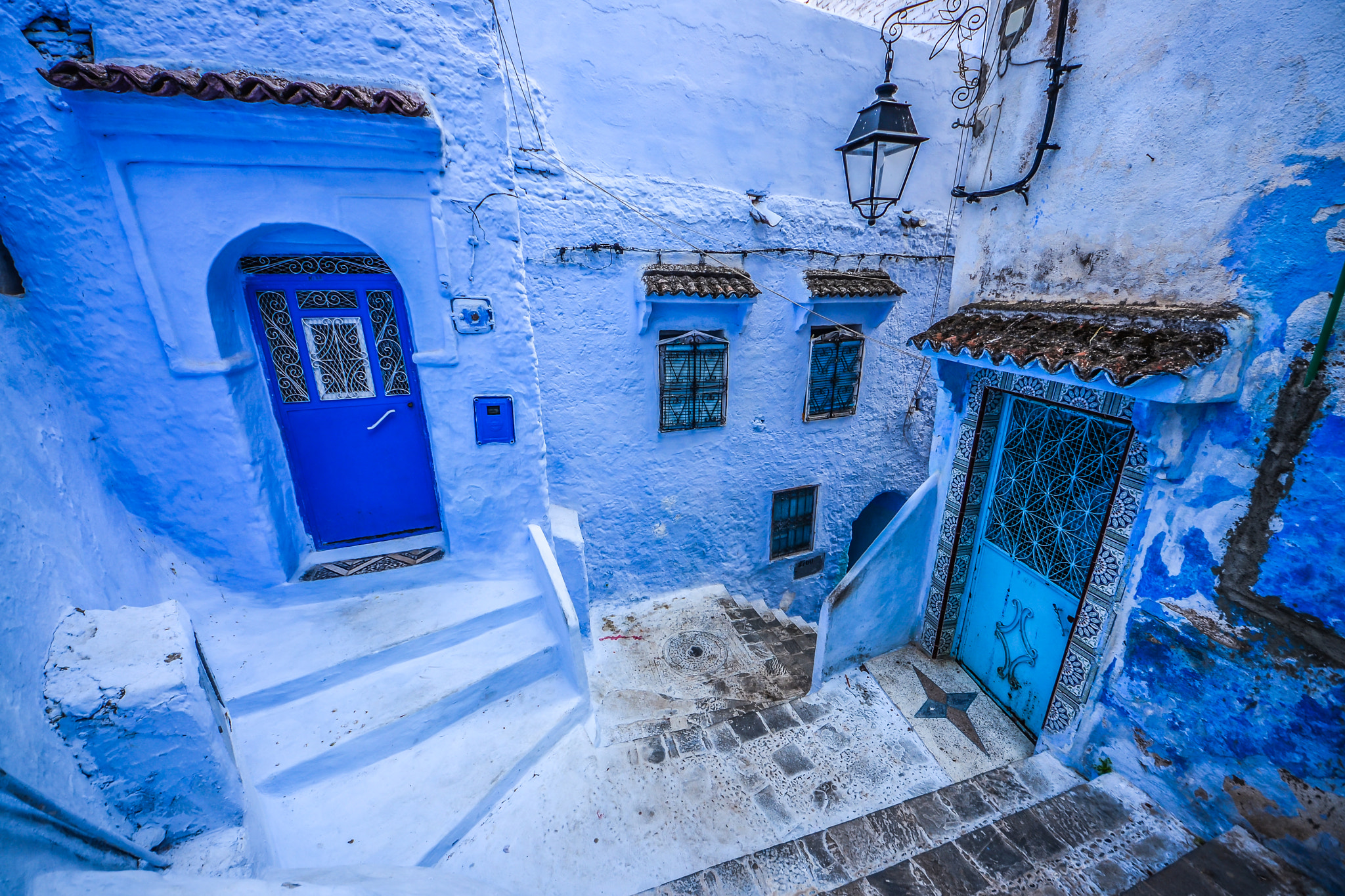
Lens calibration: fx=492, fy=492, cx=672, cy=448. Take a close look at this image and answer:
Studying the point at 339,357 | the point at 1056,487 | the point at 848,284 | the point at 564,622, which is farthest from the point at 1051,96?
the point at 339,357

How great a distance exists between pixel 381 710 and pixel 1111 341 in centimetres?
501

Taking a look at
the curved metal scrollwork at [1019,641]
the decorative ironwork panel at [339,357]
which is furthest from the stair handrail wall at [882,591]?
the decorative ironwork panel at [339,357]

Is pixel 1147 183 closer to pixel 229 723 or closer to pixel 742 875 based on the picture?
pixel 742 875

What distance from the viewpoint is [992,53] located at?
369 cm

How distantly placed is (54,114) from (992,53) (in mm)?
6058

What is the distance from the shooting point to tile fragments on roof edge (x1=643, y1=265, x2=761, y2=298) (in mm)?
5227

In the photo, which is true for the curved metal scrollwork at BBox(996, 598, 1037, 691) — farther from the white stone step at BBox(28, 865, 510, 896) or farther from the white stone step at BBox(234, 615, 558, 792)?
the white stone step at BBox(28, 865, 510, 896)

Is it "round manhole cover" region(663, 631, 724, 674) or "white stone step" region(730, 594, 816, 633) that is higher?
"round manhole cover" region(663, 631, 724, 674)

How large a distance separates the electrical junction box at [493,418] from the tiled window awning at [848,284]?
3988 millimetres

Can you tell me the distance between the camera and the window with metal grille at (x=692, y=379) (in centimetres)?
596

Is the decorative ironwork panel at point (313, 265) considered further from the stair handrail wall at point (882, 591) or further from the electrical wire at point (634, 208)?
the stair handrail wall at point (882, 591)

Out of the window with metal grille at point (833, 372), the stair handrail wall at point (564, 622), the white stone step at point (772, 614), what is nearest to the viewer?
the stair handrail wall at point (564, 622)

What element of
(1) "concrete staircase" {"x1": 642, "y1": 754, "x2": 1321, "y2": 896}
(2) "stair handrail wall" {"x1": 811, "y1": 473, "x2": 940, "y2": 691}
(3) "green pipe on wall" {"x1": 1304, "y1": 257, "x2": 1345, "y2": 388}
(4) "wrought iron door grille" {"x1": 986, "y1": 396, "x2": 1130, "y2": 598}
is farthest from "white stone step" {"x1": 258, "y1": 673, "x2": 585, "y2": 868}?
(3) "green pipe on wall" {"x1": 1304, "y1": 257, "x2": 1345, "y2": 388}

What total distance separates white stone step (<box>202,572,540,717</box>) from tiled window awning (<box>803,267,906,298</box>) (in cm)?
478
